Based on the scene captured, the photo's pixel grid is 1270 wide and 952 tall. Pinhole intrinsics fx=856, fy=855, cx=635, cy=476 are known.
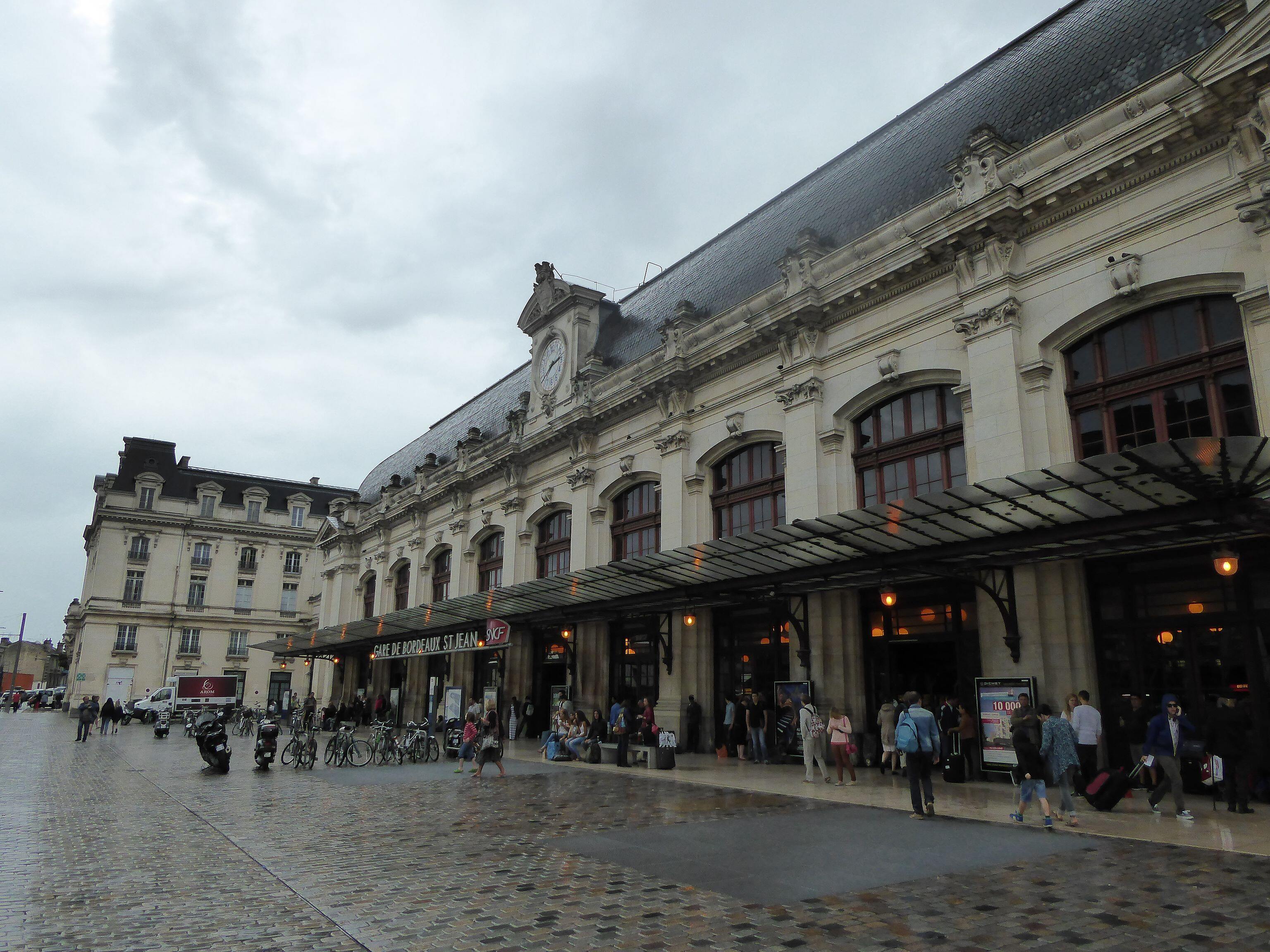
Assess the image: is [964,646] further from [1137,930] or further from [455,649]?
[455,649]

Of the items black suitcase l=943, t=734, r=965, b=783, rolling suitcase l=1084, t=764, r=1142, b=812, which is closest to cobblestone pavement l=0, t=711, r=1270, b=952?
rolling suitcase l=1084, t=764, r=1142, b=812

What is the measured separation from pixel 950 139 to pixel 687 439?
11015 mm

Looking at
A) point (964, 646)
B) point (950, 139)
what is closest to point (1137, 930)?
point (964, 646)

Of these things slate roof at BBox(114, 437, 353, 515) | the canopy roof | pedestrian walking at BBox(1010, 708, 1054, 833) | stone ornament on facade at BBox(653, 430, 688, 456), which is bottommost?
pedestrian walking at BBox(1010, 708, 1054, 833)

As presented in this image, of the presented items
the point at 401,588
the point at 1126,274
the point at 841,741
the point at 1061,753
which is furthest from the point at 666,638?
the point at 401,588

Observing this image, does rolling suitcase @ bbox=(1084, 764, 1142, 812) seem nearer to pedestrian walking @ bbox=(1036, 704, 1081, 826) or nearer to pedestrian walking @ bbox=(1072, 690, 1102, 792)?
pedestrian walking @ bbox=(1036, 704, 1081, 826)

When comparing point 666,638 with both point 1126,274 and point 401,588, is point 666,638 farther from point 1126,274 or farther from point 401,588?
point 401,588

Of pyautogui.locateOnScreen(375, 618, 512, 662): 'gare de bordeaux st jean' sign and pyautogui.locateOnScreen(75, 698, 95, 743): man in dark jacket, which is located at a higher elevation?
pyautogui.locateOnScreen(375, 618, 512, 662): 'gare de bordeaux st jean' sign

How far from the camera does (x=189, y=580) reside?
70938 millimetres

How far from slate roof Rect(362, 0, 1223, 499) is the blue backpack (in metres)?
13.6

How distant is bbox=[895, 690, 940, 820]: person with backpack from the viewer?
12.2 metres

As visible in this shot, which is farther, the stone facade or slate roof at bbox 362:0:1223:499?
slate roof at bbox 362:0:1223:499

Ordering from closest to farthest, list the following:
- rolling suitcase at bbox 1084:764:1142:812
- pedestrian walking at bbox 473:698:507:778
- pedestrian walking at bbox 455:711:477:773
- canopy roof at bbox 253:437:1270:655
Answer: canopy roof at bbox 253:437:1270:655 → rolling suitcase at bbox 1084:764:1142:812 → pedestrian walking at bbox 473:698:507:778 → pedestrian walking at bbox 455:711:477:773

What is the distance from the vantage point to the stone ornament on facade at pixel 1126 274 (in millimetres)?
16375
